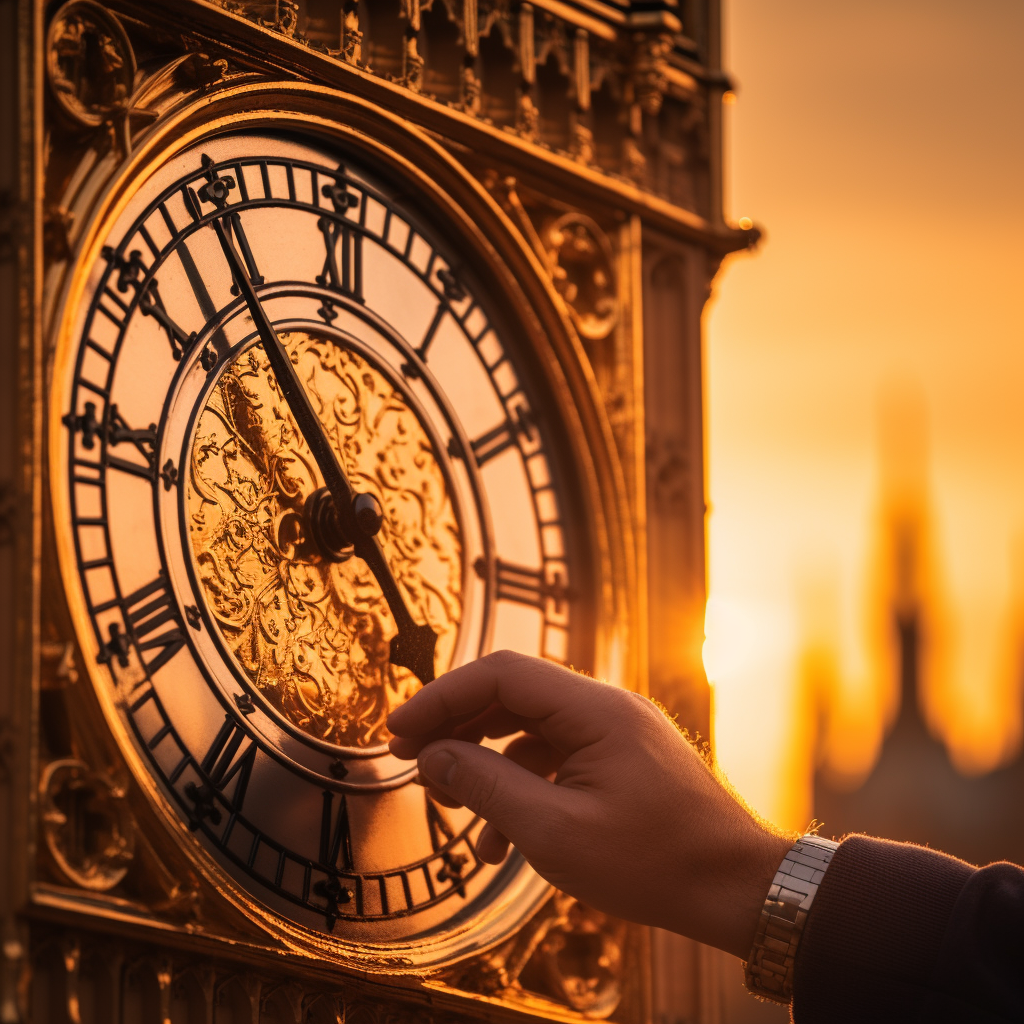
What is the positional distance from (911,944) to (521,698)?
529 millimetres

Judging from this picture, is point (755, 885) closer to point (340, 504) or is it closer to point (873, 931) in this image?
point (873, 931)

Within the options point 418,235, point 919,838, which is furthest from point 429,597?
point 919,838

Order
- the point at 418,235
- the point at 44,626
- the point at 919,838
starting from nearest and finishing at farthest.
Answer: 1. the point at 44,626
2. the point at 418,235
3. the point at 919,838

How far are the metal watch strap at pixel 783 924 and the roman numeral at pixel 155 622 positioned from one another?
0.75 m

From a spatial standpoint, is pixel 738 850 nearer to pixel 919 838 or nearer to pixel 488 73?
pixel 488 73

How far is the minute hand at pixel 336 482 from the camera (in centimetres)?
229

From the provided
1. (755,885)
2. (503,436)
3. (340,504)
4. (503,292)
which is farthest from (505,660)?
(503,292)

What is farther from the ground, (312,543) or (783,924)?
(312,543)

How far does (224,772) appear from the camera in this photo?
7.10 ft

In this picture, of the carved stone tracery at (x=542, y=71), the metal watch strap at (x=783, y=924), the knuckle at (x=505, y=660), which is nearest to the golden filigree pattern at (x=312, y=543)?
the knuckle at (x=505, y=660)

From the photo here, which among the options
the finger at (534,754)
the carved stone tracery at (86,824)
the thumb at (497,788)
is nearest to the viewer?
the carved stone tracery at (86,824)

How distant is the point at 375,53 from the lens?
2520 mm

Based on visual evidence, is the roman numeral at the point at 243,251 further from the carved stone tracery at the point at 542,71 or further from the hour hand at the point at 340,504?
the carved stone tracery at the point at 542,71

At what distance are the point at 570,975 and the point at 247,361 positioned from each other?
0.98 metres
